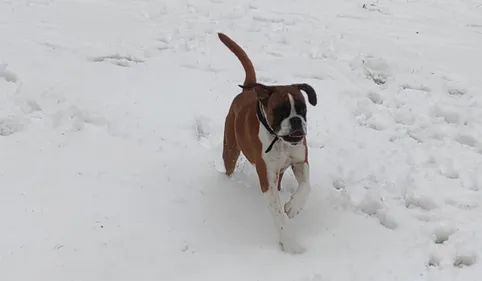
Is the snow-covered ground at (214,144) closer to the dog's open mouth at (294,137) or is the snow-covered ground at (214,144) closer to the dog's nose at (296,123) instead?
the dog's open mouth at (294,137)

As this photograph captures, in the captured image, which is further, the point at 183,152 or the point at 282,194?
the point at 183,152

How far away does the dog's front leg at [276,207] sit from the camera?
437 cm

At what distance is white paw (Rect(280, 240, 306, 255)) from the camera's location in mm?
4348

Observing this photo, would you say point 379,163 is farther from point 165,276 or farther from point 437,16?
point 437,16

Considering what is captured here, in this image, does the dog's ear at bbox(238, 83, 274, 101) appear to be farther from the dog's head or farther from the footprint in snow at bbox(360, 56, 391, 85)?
the footprint in snow at bbox(360, 56, 391, 85)

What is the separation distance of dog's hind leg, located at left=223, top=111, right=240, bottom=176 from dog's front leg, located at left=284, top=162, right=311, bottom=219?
2.32 feet

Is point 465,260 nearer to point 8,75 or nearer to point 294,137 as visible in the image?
point 294,137

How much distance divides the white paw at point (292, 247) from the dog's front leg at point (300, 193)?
0.20m

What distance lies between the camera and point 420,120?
6301mm

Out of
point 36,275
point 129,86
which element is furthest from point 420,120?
point 36,275

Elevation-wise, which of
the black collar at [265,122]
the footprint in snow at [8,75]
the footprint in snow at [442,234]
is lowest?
the footprint in snow at [8,75]

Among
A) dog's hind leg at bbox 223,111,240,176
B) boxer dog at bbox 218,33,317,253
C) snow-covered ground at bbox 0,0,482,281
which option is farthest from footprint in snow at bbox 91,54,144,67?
boxer dog at bbox 218,33,317,253

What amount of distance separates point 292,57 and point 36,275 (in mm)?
4353

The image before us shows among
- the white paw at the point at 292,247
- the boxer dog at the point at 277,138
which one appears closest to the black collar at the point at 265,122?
the boxer dog at the point at 277,138
